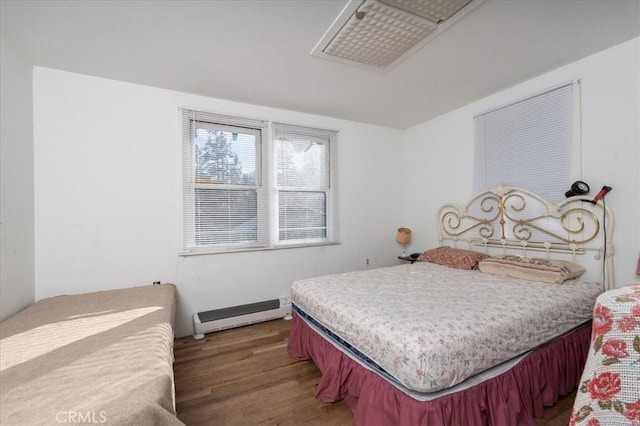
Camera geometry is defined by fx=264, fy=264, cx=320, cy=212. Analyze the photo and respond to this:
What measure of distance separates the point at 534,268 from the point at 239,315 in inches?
109

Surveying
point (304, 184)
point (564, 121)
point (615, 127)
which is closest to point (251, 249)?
point (304, 184)

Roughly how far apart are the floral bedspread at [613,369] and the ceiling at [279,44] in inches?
68.1

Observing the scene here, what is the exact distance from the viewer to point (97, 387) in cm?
101

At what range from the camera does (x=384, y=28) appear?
70.0 inches

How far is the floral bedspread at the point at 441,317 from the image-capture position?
1252 mm

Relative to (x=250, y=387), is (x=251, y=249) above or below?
above

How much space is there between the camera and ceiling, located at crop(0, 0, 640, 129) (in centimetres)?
161

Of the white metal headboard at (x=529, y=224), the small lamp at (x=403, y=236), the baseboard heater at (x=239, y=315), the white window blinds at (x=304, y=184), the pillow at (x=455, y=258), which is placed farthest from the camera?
the small lamp at (x=403, y=236)

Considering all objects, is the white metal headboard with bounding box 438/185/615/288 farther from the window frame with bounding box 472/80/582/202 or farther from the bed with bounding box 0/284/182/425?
the bed with bounding box 0/284/182/425

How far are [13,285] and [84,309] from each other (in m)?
0.54

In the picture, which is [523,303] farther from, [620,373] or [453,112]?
[453,112]

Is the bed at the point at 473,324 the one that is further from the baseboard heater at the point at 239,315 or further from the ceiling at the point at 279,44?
the ceiling at the point at 279,44

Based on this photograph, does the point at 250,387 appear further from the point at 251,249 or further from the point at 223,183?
the point at 223,183

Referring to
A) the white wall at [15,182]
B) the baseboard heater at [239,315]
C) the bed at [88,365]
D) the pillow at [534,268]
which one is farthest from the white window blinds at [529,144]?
the white wall at [15,182]
